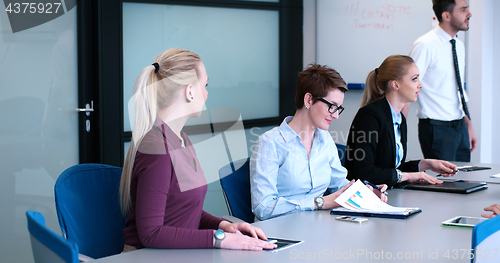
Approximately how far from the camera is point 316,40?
4898mm

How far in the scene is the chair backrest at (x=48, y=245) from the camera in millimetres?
921

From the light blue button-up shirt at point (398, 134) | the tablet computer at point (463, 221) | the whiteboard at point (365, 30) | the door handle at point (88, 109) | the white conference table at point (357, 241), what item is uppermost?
the whiteboard at point (365, 30)

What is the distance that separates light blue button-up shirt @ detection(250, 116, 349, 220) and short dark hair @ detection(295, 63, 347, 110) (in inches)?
6.0

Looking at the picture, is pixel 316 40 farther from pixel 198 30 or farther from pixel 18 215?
pixel 18 215

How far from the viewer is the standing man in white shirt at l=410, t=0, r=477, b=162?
3496mm

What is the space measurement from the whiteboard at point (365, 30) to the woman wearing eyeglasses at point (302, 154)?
95.4 inches

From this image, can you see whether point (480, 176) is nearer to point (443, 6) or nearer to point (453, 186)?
point (453, 186)

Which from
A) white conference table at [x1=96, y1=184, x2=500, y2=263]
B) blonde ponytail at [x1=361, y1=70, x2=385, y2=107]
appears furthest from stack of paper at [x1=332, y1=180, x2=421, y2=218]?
blonde ponytail at [x1=361, y1=70, x2=385, y2=107]

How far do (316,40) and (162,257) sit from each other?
391cm

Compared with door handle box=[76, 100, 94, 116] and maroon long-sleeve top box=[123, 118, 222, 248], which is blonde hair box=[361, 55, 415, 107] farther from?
door handle box=[76, 100, 94, 116]

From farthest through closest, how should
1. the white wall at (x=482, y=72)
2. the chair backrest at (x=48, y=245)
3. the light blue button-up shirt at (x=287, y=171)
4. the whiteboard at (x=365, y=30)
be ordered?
1. the whiteboard at (x=365, y=30)
2. the white wall at (x=482, y=72)
3. the light blue button-up shirt at (x=287, y=171)
4. the chair backrest at (x=48, y=245)

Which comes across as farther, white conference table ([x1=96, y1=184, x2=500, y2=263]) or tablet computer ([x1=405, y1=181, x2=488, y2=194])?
tablet computer ([x1=405, y1=181, x2=488, y2=194])

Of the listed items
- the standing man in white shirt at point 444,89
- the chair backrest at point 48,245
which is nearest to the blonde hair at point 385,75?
the standing man in white shirt at point 444,89

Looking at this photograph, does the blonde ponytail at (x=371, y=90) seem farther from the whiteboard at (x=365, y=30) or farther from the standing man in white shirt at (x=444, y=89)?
the whiteboard at (x=365, y=30)
